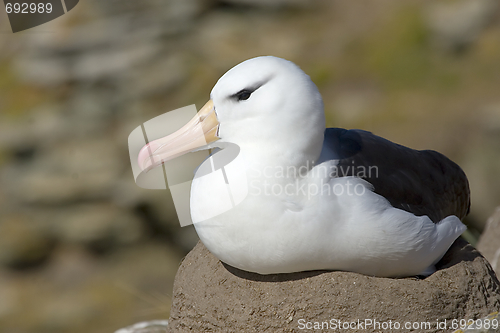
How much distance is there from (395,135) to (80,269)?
4730 mm

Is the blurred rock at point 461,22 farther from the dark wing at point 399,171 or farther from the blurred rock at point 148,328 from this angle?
the blurred rock at point 148,328

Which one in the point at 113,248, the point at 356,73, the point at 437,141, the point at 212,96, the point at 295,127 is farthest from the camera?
the point at 356,73

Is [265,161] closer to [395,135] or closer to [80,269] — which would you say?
[395,135]

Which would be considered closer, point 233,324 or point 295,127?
point 295,127

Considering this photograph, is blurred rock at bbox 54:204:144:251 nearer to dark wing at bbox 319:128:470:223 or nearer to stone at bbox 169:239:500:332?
stone at bbox 169:239:500:332

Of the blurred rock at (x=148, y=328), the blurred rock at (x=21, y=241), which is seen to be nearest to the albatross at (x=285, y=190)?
the blurred rock at (x=148, y=328)

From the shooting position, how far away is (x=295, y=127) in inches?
81.4

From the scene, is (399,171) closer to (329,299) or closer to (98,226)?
(329,299)

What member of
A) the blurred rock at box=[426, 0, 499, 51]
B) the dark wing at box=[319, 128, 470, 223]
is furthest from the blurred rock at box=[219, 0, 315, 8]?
the dark wing at box=[319, 128, 470, 223]

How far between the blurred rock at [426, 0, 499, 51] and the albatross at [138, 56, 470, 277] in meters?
5.87

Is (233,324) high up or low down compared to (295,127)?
down

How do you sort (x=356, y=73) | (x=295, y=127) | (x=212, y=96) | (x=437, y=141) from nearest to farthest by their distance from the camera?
(x=295, y=127) → (x=212, y=96) → (x=437, y=141) → (x=356, y=73)

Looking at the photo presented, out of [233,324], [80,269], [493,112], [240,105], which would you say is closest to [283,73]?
[240,105]

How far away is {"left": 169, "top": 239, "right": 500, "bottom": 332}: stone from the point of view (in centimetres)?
220
